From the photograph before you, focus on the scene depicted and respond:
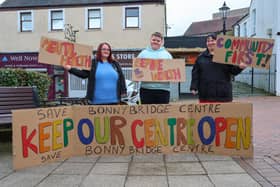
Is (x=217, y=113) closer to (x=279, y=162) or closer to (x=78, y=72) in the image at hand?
(x=279, y=162)

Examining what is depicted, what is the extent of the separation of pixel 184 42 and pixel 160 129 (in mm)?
19673

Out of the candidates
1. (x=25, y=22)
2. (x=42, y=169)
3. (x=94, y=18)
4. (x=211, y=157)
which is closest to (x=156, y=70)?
(x=211, y=157)

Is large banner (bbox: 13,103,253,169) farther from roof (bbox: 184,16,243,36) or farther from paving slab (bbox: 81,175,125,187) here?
roof (bbox: 184,16,243,36)

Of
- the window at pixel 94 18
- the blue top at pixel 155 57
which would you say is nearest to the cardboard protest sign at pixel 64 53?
the blue top at pixel 155 57

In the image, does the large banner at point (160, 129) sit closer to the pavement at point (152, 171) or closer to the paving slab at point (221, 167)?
the pavement at point (152, 171)

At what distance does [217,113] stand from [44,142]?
2660mm

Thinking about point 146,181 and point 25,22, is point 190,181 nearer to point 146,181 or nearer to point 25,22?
point 146,181

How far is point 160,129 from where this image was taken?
602cm

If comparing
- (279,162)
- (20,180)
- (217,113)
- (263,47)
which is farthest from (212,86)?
(20,180)

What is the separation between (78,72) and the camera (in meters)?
6.15

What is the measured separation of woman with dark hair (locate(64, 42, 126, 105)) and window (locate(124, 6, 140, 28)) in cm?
1983

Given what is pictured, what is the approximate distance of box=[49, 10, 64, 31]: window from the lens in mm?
26500

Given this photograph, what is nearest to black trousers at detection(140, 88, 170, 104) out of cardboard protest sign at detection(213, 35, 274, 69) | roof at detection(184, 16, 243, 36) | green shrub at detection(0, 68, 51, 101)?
cardboard protest sign at detection(213, 35, 274, 69)

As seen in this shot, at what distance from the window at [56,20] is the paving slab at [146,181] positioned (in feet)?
75.3
